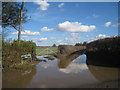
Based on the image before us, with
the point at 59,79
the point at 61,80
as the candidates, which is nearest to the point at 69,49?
the point at 59,79

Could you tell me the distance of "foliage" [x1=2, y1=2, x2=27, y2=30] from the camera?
9.34 meters

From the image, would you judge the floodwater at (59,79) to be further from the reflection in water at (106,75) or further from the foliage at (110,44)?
the foliage at (110,44)

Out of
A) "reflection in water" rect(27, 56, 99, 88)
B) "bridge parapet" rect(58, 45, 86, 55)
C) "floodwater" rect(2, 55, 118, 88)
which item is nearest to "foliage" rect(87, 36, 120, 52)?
"floodwater" rect(2, 55, 118, 88)

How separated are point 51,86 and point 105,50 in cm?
571

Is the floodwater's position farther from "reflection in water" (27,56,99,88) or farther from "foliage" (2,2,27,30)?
"foliage" (2,2,27,30)

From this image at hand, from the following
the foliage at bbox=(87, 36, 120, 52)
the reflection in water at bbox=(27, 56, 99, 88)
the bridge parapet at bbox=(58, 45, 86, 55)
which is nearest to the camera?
the reflection in water at bbox=(27, 56, 99, 88)

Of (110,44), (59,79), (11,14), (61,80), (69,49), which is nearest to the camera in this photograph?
(61,80)

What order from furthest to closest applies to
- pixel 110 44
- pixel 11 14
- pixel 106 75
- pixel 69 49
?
pixel 69 49 < pixel 11 14 < pixel 110 44 < pixel 106 75

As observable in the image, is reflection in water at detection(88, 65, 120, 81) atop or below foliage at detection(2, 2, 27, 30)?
below

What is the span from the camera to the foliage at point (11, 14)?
9344 millimetres

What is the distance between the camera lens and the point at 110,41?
25.7ft

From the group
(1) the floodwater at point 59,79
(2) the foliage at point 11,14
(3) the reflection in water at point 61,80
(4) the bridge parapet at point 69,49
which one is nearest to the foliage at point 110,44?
(1) the floodwater at point 59,79

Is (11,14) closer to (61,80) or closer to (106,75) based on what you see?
(61,80)

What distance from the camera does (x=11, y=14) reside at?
10164 millimetres
